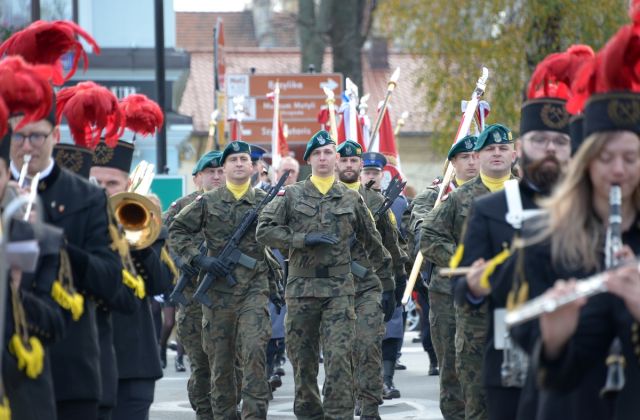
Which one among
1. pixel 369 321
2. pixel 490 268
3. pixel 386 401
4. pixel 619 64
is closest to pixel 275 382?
pixel 386 401

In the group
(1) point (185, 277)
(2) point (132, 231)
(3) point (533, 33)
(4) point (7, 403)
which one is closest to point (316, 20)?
(3) point (533, 33)

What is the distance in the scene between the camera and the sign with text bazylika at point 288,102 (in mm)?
26172

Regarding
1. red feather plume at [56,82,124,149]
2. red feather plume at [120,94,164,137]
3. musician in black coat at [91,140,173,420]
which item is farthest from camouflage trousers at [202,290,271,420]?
red feather plume at [56,82,124,149]

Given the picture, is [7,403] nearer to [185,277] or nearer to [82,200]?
[82,200]

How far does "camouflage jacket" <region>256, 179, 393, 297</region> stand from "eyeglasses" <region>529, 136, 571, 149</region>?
5214 mm

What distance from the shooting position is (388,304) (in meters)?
14.4

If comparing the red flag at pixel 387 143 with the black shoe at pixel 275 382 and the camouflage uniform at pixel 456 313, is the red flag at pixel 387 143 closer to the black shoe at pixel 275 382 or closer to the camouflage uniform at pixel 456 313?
the black shoe at pixel 275 382

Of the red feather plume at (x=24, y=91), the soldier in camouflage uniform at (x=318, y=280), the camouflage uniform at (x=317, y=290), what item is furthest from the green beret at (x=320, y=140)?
the red feather plume at (x=24, y=91)

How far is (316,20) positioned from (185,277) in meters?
18.1

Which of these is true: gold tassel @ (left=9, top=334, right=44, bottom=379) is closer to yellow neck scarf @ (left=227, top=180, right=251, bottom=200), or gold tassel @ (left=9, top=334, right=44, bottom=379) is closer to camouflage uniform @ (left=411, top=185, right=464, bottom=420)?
camouflage uniform @ (left=411, top=185, right=464, bottom=420)

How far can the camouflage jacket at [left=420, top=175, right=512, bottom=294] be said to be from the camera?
404 inches

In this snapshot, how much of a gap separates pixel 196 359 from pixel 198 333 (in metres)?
0.33

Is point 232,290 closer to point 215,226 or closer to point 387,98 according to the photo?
point 215,226

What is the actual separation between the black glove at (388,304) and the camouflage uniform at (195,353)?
172 cm
